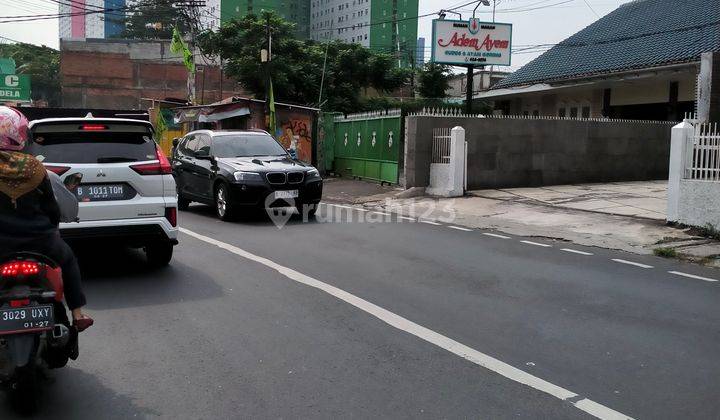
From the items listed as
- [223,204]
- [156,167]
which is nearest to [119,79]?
[223,204]

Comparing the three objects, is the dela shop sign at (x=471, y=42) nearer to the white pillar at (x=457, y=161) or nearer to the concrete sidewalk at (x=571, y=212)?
the concrete sidewalk at (x=571, y=212)

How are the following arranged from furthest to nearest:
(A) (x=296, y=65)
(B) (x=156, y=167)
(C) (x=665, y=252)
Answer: (A) (x=296, y=65), (C) (x=665, y=252), (B) (x=156, y=167)

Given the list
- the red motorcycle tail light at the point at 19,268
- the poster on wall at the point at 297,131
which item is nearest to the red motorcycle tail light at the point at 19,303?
the red motorcycle tail light at the point at 19,268

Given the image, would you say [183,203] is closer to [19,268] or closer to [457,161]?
[457,161]

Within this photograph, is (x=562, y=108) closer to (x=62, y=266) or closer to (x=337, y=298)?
(x=337, y=298)

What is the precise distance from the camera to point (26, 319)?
3662 millimetres

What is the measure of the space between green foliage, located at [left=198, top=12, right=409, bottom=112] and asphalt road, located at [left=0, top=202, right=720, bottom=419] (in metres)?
24.9

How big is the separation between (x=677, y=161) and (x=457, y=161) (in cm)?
596

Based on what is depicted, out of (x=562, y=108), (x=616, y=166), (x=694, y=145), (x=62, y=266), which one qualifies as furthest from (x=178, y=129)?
(x=62, y=266)

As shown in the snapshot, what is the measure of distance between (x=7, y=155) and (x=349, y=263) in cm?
496

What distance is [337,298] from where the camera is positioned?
21.3 feet

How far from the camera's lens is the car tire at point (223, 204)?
12.0 m

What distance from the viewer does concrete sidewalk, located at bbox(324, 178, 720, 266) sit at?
1023cm

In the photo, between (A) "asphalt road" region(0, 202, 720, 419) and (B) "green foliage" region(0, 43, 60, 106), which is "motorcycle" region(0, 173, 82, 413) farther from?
(B) "green foliage" region(0, 43, 60, 106)
